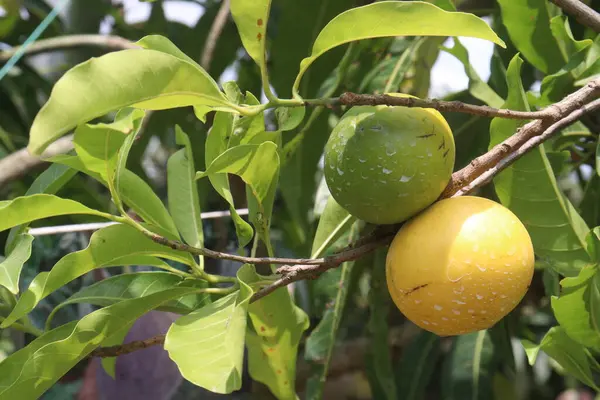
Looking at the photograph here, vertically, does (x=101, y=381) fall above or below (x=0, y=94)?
below

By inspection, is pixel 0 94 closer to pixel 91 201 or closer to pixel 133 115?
pixel 91 201

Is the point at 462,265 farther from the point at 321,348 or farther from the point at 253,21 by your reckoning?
the point at 321,348

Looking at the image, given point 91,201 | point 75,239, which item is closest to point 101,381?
point 75,239

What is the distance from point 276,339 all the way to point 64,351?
0.21m

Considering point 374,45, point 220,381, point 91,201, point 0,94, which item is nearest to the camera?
point 220,381

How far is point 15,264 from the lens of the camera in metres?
0.53

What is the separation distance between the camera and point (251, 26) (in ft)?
1.53

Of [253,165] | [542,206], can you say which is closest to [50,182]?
[253,165]

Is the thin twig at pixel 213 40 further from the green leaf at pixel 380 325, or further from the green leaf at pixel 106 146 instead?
the green leaf at pixel 106 146

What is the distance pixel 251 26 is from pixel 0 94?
50.0 inches

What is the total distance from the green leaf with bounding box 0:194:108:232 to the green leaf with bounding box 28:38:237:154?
0.34ft

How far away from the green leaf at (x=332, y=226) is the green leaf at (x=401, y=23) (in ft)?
0.64

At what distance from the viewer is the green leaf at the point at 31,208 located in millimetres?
464

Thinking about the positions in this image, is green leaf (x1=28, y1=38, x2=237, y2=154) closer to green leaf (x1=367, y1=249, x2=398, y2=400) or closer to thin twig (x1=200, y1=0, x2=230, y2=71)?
green leaf (x1=367, y1=249, x2=398, y2=400)
